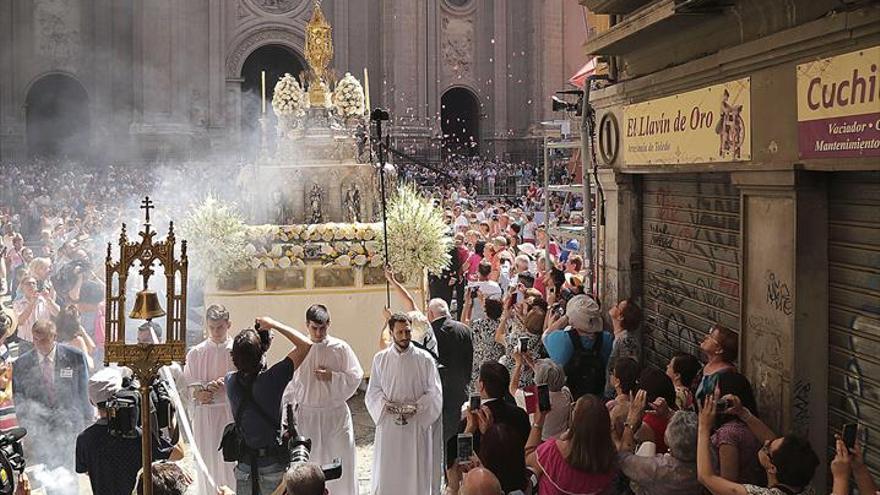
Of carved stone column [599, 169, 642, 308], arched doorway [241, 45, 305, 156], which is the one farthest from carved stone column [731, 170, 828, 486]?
arched doorway [241, 45, 305, 156]

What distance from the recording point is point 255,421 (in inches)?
256

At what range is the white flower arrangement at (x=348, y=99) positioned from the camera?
19.0 metres

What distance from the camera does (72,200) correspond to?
2819cm

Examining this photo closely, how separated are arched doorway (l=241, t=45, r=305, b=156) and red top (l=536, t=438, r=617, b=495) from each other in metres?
32.4

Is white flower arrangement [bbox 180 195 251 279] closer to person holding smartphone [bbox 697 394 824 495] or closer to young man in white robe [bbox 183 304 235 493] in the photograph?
young man in white robe [bbox 183 304 235 493]

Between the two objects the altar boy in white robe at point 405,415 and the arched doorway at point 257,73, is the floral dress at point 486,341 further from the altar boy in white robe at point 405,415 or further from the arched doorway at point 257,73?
the arched doorway at point 257,73

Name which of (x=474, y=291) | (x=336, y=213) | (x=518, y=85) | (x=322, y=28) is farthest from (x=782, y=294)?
(x=518, y=85)

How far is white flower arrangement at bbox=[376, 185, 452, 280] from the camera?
1273 cm

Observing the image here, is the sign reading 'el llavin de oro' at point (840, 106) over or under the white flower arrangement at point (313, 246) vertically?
over

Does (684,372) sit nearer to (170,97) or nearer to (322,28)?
(322,28)

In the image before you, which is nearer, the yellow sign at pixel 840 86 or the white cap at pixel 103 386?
→ the yellow sign at pixel 840 86

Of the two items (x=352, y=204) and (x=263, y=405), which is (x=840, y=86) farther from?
(x=352, y=204)

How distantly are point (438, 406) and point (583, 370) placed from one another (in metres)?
1.23

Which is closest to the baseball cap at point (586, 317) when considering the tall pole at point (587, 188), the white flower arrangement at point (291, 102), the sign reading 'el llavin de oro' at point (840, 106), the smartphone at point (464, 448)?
the sign reading 'el llavin de oro' at point (840, 106)
